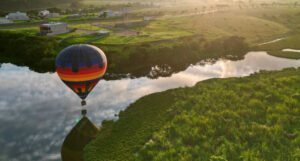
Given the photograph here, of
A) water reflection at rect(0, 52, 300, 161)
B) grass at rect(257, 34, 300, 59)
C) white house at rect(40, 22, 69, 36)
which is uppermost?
white house at rect(40, 22, 69, 36)

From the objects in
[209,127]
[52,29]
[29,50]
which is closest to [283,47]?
[209,127]

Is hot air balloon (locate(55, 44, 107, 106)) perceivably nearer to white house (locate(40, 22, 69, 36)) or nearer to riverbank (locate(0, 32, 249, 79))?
riverbank (locate(0, 32, 249, 79))

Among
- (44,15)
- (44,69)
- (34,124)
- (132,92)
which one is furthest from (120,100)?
(44,15)

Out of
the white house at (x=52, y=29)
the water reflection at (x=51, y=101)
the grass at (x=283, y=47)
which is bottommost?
the water reflection at (x=51, y=101)

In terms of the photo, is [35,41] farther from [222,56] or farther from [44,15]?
[44,15]

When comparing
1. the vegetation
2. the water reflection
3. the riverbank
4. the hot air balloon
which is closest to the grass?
the riverbank

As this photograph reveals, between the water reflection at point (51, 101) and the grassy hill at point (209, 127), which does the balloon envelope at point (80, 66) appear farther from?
the grassy hill at point (209, 127)

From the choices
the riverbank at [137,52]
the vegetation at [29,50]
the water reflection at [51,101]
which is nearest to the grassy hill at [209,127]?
the water reflection at [51,101]
